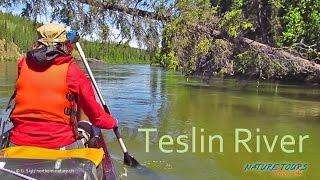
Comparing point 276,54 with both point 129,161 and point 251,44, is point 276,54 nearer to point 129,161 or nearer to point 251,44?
point 251,44

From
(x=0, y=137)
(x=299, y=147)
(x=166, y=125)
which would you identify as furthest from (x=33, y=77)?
(x=166, y=125)

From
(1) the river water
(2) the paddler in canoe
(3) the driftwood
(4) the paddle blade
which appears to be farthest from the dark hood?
(3) the driftwood

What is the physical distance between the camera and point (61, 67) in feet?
13.9

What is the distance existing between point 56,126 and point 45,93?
0.30m

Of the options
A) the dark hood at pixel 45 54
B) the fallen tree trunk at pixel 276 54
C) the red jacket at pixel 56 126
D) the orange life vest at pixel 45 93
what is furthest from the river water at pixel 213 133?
the dark hood at pixel 45 54

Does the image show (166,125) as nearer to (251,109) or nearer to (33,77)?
(251,109)

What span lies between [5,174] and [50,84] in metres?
0.92

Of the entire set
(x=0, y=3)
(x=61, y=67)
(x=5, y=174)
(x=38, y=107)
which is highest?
(x=0, y=3)

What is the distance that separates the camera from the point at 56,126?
14.2ft

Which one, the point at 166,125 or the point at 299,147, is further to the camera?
the point at 166,125

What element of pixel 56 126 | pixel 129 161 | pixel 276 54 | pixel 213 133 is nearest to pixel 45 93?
pixel 56 126

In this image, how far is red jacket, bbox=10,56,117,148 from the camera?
4270mm

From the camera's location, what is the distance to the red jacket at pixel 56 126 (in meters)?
4.27

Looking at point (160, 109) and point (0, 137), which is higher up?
point (0, 137)
